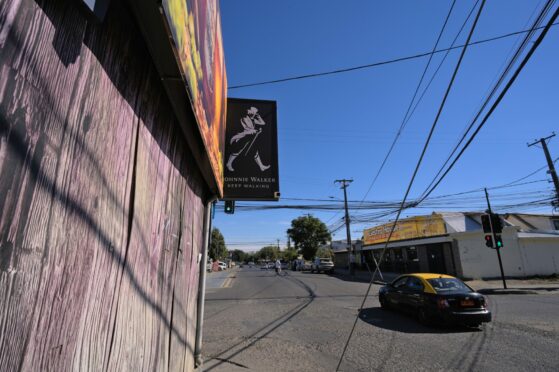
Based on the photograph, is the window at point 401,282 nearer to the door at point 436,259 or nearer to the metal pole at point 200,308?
the metal pole at point 200,308

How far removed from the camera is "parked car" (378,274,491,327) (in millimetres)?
8430

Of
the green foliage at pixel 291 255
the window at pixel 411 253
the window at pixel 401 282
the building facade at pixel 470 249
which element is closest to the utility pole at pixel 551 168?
the building facade at pixel 470 249

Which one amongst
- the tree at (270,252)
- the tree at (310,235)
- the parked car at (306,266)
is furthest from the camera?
the tree at (270,252)

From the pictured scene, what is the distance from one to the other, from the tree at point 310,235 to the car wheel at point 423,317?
166ft

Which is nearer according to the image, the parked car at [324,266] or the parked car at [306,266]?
the parked car at [324,266]

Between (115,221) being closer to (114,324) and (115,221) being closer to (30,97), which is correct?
(114,324)

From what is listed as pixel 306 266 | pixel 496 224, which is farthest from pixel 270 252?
pixel 496 224

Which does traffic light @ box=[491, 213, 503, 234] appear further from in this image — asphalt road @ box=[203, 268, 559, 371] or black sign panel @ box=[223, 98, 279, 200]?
black sign panel @ box=[223, 98, 279, 200]

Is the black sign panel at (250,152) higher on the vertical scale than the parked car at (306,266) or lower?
higher

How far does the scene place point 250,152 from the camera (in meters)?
6.47

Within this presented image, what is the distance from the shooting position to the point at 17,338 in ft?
3.27

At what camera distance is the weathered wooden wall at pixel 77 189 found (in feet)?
3.23

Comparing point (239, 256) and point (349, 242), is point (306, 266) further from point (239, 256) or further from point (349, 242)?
point (239, 256)

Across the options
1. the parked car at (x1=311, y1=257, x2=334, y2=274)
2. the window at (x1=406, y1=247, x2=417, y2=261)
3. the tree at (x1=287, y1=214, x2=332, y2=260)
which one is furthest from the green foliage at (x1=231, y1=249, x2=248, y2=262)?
the window at (x1=406, y1=247, x2=417, y2=261)
